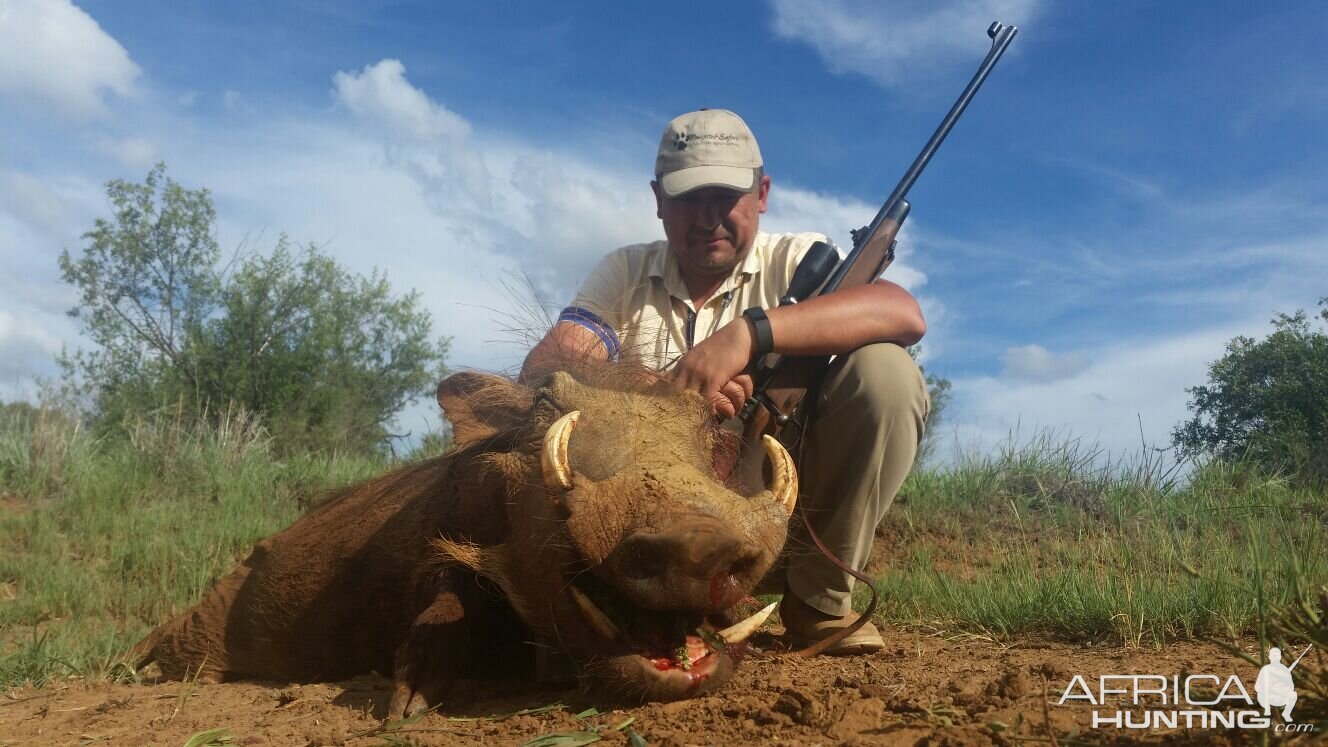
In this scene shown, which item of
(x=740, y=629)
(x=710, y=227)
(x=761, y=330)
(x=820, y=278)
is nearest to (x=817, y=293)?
(x=820, y=278)

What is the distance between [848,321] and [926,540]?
3145mm

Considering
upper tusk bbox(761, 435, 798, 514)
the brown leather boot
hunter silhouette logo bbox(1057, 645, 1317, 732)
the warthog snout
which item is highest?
upper tusk bbox(761, 435, 798, 514)

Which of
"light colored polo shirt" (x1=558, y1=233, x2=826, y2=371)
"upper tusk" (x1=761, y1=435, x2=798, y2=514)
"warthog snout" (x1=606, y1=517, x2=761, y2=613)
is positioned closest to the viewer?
"warthog snout" (x1=606, y1=517, x2=761, y2=613)

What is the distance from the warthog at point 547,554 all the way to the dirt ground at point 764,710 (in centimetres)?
11

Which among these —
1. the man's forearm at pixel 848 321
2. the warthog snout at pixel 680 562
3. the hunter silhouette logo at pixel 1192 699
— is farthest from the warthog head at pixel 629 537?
the hunter silhouette logo at pixel 1192 699

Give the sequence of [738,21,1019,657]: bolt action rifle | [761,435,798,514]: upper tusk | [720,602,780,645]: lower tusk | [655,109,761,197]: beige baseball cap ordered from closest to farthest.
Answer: [720,602,780,645]: lower tusk, [761,435,798,514]: upper tusk, [738,21,1019,657]: bolt action rifle, [655,109,761,197]: beige baseball cap

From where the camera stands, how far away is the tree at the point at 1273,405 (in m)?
7.32

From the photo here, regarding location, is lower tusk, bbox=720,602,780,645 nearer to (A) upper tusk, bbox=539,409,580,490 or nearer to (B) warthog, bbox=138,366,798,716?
(B) warthog, bbox=138,366,798,716

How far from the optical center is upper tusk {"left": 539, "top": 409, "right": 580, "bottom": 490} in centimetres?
240

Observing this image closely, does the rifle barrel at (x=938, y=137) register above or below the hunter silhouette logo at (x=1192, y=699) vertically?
above

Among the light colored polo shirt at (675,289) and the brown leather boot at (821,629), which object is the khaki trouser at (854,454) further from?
the light colored polo shirt at (675,289)

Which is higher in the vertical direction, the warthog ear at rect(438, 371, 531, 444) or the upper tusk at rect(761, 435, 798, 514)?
the warthog ear at rect(438, 371, 531, 444)

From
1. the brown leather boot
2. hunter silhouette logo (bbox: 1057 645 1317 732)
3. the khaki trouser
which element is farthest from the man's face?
hunter silhouette logo (bbox: 1057 645 1317 732)

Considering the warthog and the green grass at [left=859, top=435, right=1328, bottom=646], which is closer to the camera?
the warthog
